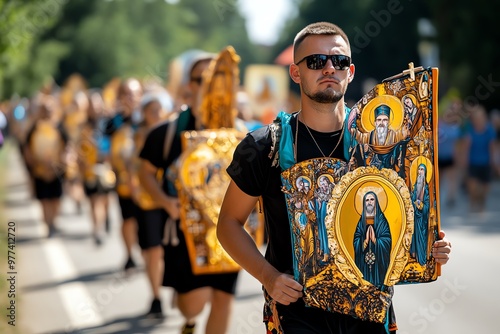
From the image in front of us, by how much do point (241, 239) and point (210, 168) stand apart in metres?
2.82

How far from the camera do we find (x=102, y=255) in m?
14.2

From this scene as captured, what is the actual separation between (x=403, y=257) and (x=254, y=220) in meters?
3.08

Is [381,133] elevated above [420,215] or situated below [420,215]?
above

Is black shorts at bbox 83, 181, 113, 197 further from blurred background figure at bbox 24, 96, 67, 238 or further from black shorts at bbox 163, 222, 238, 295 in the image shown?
black shorts at bbox 163, 222, 238, 295

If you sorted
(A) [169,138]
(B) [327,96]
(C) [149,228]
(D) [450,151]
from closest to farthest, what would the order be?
1. (B) [327,96]
2. (A) [169,138]
3. (C) [149,228]
4. (D) [450,151]

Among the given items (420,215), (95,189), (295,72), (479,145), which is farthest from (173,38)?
(420,215)

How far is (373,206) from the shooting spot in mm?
4328

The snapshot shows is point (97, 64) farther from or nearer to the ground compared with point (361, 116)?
farther from the ground

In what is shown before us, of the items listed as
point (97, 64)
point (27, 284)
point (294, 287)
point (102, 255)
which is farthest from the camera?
point (97, 64)

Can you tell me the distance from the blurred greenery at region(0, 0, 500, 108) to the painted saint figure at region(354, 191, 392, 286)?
788 cm

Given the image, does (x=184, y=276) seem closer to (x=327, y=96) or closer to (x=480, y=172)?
(x=327, y=96)

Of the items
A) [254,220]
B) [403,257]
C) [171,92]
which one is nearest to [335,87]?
[403,257]

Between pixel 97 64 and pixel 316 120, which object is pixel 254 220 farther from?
pixel 97 64

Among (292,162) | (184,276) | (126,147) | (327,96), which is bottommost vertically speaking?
(184,276)
